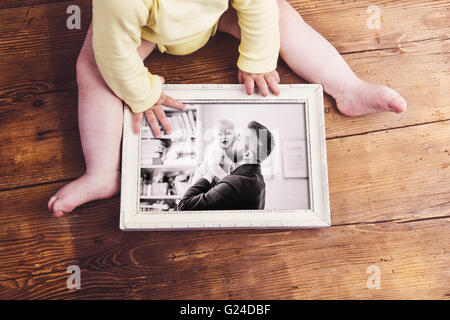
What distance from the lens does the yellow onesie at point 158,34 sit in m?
0.56

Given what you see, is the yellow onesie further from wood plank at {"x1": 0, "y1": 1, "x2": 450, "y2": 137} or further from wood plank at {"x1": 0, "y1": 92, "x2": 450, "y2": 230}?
wood plank at {"x1": 0, "y1": 92, "x2": 450, "y2": 230}

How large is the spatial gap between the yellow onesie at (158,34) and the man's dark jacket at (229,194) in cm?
19

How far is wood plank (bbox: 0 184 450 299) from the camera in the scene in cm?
70

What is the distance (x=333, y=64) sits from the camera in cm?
73

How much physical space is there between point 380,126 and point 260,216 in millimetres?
311

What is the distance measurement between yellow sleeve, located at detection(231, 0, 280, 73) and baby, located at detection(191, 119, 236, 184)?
0.12 metres

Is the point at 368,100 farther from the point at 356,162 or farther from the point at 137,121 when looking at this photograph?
the point at 137,121

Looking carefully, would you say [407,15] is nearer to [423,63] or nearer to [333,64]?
[423,63]

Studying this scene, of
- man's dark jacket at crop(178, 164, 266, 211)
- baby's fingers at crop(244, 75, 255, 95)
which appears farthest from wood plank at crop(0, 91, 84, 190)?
baby's fingers at crop(244, 75, 255, 95)

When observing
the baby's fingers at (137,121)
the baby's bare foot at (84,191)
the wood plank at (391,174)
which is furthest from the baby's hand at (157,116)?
the wood plank at (391,174)

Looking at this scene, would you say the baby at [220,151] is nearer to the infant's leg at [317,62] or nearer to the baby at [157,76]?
the baby at [157,76]

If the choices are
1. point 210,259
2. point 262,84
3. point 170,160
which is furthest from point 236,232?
point 262,84

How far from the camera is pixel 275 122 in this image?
2.34 feet

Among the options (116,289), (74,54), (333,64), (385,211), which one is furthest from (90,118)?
(385,211)
